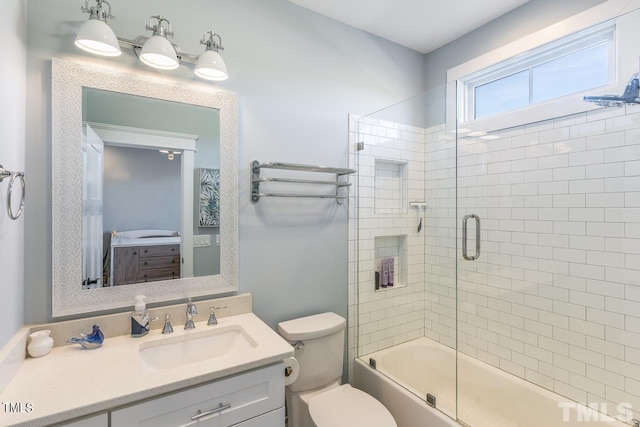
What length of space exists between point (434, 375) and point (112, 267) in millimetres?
2034

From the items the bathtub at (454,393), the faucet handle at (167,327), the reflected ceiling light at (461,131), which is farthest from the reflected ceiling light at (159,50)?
the bathtub at (454,393)

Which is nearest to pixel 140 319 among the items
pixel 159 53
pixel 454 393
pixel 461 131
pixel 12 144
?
pixel 12 144

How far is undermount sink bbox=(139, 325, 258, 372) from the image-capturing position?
4.49ft

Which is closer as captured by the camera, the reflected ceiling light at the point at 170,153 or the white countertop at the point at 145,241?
the white countertop at the point at 145,241

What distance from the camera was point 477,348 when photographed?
2244 mm

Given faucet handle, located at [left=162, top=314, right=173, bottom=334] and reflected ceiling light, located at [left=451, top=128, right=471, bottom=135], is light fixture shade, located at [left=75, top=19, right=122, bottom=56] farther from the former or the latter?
reflected ceiling light, located at [left=451, top=128, right=471, bottom=135]

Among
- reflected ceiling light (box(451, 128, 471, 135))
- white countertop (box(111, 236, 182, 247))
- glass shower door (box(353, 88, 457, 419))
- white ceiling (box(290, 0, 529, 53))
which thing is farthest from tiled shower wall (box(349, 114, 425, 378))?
white countertop (box(111, 236, 182, 247))

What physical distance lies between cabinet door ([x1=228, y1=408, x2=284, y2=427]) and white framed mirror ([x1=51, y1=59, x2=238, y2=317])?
660 millimetres

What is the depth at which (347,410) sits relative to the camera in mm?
1606

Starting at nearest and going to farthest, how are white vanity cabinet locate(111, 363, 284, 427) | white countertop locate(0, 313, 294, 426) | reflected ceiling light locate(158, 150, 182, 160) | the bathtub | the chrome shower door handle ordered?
white countertop locate(0, 313, 294, 426) < white vanity cabinet locate(111, 363, 284, 427) < reflected ceiling light locate(158, 150, 182, 160) < the bathtub < the chrome shower door handle

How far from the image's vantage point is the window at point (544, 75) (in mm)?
1701

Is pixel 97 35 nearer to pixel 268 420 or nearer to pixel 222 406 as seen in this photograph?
pixel 222 406

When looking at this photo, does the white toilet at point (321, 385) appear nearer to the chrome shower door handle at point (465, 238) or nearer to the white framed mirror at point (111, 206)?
the white framed mirror at point (111, 206)

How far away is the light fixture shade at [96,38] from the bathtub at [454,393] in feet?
7.56
